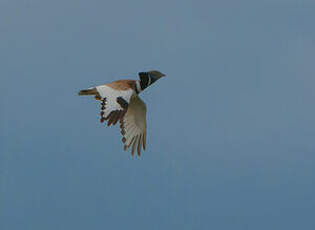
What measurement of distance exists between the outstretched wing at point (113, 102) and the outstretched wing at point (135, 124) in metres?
1.08

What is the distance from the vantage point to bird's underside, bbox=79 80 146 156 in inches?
829

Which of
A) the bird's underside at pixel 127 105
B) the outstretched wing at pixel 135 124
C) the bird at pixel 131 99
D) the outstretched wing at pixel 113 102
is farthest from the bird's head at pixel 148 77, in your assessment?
the outstretched wing at pixel 113 102

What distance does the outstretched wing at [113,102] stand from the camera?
2022 centimetres

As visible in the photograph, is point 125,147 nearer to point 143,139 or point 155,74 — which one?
point 143,139

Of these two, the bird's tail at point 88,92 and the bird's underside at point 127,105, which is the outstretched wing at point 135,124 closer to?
the bird's underside at point 127,105

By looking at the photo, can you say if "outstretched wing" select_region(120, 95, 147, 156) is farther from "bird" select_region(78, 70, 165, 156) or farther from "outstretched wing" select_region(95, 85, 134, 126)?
"outstretched wing" select_region(95, 85, 134, 126)

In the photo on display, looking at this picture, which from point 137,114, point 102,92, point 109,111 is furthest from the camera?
point 137,114

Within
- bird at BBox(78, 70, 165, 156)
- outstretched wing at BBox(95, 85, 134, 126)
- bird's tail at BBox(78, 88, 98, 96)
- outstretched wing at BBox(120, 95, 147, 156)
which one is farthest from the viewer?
outstretched wing at BBox(120, 95, 147, 156)

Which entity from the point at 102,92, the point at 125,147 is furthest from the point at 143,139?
the point at 102,92

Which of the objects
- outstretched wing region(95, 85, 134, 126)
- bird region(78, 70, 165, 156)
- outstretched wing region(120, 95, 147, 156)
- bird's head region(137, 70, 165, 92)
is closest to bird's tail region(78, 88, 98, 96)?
bird region(78, 70, 165, 156)

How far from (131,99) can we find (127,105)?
5.83ft

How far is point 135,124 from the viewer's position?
23.1m

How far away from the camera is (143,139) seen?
23.0m

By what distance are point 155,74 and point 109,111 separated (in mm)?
3727
